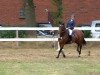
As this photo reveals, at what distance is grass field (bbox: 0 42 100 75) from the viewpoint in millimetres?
18906

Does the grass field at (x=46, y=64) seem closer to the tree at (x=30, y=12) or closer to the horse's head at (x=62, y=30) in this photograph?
the horse's head at (x=62, y=30)

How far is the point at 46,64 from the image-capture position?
72.2ft

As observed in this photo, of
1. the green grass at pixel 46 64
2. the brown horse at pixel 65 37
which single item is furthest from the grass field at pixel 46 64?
the brown horse at pixel 65 37

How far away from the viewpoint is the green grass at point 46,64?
1891 centimetres

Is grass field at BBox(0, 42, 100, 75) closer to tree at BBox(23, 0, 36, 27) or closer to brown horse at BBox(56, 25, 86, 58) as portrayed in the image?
brown horse at BBox(56, 25, 86, 58)

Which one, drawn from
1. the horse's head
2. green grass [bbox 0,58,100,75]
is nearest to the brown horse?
the horse's head

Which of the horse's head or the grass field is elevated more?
the horse's head

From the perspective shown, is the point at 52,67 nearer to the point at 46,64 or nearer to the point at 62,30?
the point at 46,64

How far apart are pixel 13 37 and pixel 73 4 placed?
60.6 feet

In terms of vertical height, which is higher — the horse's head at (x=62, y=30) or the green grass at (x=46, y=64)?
the horse's head at (x=62, y=30)

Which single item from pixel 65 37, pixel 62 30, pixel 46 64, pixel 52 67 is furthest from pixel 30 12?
pixel 52 67

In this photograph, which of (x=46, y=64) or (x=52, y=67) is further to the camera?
(x=46, y=64)

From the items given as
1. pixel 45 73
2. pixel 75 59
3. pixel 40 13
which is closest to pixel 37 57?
pixel 75 59

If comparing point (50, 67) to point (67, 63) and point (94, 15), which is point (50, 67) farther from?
point (94, 15)
